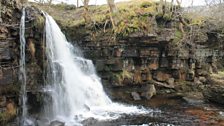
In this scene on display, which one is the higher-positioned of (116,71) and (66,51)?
(66,51)

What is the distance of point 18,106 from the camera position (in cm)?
1395

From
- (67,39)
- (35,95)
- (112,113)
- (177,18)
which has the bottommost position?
(112,113)

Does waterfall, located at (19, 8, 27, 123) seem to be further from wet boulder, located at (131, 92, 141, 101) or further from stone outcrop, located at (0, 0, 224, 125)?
wet boulder, located at (131, 92, 141, 101)

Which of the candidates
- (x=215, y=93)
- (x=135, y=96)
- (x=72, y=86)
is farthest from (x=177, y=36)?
(x=72, y=86)

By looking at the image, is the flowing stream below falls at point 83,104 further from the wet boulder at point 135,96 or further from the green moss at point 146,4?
the green moss at point 146,4

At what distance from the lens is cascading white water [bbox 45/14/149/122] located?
15828mm

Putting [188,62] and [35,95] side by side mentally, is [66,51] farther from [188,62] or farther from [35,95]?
[188,62]

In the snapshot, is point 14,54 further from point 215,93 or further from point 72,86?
point 215,93

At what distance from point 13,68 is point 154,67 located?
9.63 m

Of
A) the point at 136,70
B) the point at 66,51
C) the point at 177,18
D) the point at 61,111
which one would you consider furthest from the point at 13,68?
the point at 177,18

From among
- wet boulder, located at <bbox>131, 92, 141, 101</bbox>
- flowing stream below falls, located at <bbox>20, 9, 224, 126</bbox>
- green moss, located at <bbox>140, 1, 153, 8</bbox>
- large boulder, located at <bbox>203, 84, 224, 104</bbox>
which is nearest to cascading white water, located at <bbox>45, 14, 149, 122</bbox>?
flowing stream below falls, located at <bbox>20, 9, 224, 126</bbox>

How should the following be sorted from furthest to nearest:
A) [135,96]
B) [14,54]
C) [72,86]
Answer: [135,96], [72,86], [14,54]

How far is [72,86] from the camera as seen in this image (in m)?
17.4

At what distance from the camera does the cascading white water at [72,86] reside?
15.8 meters
